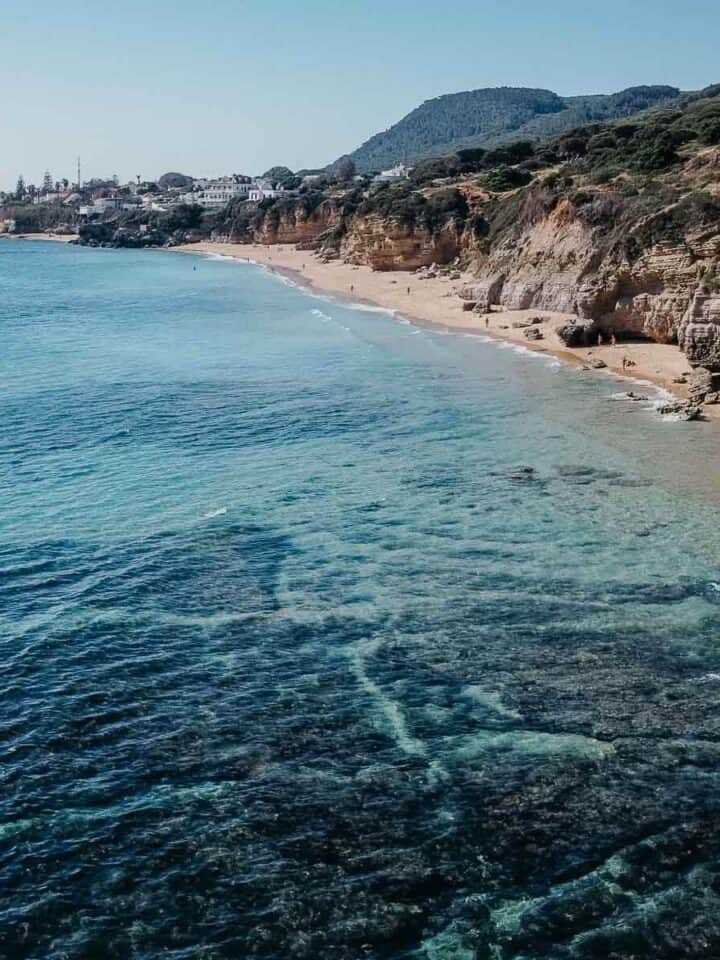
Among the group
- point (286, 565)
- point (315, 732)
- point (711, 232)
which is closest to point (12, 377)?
point (286, 565)

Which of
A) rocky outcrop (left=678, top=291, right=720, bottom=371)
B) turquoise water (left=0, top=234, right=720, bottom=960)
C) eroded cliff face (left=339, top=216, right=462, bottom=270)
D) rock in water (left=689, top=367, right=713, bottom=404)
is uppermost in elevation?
eroded cliff face (left=339, top=216, right=462, bottom=270)

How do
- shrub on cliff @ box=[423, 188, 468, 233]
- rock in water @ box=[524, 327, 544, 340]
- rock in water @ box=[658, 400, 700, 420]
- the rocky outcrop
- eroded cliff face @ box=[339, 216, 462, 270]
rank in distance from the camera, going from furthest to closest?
shrub on cliff @ box=[423, 188, 468, 233], eroded cliff face @ box=[339, 216, 462, 270], rock in water @ box=[524, 327, 544, 340], the rocky outcrop, rock in water @ box=[658, 400, 700, 420]

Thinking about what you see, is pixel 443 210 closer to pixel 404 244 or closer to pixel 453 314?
pixel 404 244

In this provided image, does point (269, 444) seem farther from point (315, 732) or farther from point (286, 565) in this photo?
point (315, 732)

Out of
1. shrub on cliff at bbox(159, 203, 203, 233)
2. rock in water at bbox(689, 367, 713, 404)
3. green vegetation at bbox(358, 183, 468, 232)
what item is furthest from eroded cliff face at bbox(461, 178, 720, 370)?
shrub on cliff at bbox(159, 203, 203, 233)

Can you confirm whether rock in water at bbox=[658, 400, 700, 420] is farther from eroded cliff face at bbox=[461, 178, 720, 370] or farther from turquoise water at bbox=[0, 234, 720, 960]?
eroded cliff face at bbox=[461, 178, 720, 370]

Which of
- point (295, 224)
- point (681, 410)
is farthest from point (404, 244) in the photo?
point (681, 410)

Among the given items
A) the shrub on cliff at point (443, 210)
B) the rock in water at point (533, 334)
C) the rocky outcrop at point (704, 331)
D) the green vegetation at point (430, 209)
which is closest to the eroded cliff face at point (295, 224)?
the green vegetation at point (430, 209)

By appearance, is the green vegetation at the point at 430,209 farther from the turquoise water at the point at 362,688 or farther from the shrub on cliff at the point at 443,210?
the turquoise water at the point at 362,688
